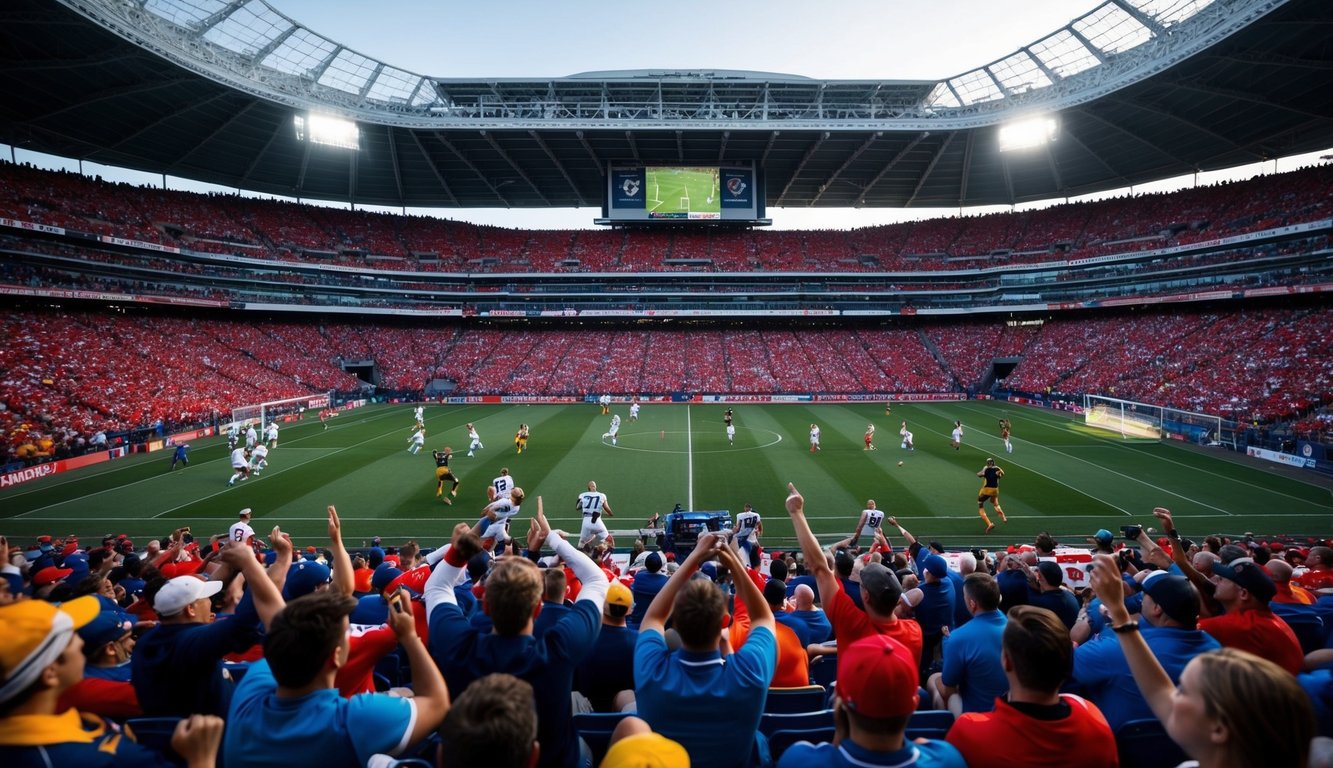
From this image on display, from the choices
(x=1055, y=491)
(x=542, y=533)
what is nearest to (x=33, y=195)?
(x=542, y=533)

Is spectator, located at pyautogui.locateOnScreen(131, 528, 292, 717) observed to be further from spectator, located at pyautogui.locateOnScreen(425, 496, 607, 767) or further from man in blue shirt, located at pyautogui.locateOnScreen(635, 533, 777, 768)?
man in blue shirt, located at pyautogui.locateOnScreen(635, 533, 777, 768)

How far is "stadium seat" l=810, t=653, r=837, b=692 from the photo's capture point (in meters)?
5.25

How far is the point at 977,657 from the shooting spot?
4.05 metres

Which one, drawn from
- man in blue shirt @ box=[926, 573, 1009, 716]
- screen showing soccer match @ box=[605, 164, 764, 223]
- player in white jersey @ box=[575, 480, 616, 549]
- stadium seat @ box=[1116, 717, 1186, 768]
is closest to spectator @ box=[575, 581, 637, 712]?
man in blue shirt @ box=[926, 573, 1009, 716]

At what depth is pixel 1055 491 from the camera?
1958cm

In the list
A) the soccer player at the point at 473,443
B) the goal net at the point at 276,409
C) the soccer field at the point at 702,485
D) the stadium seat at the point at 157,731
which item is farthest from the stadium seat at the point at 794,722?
the goal net at the point at 276,409

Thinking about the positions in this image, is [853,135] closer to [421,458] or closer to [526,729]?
[421,458]

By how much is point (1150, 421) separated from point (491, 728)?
40.4 m

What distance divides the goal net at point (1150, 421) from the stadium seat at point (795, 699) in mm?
33983

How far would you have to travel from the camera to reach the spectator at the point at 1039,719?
8.16 ft

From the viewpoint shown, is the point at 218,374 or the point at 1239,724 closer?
the point at 1239,724

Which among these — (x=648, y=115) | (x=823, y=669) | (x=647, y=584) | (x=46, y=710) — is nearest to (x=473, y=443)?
(x=647, y=584)

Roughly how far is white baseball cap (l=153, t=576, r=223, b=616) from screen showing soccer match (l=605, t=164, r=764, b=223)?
186 feet

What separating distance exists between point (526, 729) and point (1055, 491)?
2262 cm
